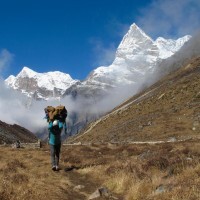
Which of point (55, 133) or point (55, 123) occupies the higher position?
point (55, 123)

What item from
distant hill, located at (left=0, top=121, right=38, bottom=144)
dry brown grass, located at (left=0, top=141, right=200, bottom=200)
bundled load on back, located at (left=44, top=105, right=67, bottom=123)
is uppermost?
distant hill, located at (left=0, top=121, right=38, bottom=144)

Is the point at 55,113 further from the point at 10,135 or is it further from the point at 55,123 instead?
the point at 10,135

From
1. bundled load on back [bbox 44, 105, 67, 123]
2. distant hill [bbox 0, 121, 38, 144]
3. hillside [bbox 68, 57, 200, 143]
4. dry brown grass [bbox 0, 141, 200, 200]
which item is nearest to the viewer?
dry brown grass [bbox 0, 141, 200, 200]

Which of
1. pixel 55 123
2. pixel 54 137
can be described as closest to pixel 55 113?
pixel 55 123

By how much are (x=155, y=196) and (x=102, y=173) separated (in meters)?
7.10

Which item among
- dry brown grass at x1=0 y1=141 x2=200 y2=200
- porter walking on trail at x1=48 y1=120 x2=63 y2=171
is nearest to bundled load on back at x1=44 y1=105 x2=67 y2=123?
porter walking on trail at x1=48 y1=120 x2=63 y2=171

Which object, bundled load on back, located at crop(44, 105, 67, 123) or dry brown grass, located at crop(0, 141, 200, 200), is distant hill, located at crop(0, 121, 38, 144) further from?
dry brown grass, located at crop(0, 141, 200, 200)

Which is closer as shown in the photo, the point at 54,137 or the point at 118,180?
the point at 118,180

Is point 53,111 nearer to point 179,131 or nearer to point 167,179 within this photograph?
point 167,179

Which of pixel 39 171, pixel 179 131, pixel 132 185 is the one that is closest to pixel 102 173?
pixel 39 171

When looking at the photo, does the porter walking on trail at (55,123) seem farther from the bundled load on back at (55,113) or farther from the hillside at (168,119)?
the hillside at (168,119)

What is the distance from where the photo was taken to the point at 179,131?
7031 centimetres

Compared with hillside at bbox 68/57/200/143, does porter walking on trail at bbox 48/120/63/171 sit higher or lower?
lower

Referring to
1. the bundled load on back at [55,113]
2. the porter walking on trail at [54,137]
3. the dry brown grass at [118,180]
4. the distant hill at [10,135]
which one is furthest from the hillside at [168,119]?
the dry brown grass at [118,180]
